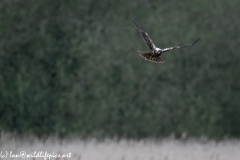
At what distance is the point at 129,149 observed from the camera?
11.1m

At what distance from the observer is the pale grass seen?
31.9 feet

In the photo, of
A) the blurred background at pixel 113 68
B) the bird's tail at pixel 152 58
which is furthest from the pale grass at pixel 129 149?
the bird's tail at pixel 152 58

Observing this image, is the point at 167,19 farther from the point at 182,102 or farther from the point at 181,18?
the point at 182,102

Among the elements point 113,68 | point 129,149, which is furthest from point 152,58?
point 113,68

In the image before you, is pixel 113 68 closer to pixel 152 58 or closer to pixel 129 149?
pixel 129 149

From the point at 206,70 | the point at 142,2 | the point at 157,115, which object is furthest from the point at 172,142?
the point at 142,2

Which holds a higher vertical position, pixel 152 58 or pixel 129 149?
pixel 129 149

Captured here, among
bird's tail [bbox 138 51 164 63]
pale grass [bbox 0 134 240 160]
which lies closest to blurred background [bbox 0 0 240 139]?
pale grass [bbox 0 134 240 160]

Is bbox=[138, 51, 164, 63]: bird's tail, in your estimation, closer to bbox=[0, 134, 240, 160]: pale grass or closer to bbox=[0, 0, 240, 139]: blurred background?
bbox=[0, 134, 240, 160]: pale grass

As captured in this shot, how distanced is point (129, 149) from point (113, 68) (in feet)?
9.59

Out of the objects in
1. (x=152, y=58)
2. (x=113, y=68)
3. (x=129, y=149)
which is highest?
(x=113, y=68)

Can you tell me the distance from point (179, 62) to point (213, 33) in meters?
0.92

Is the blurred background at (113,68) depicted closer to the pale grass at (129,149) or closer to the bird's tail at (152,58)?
the pale grass at (129,149)

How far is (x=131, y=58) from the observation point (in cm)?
1373
